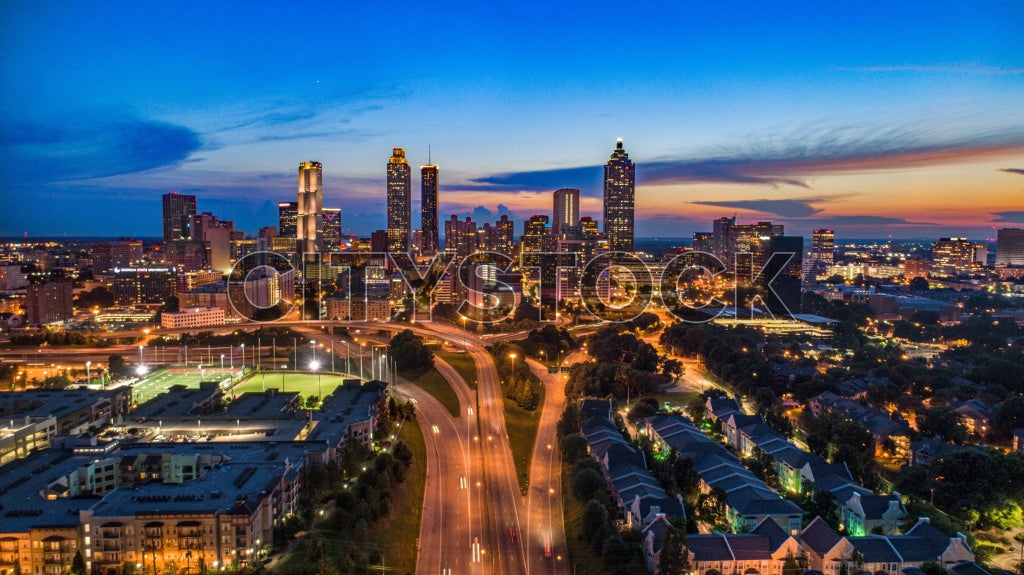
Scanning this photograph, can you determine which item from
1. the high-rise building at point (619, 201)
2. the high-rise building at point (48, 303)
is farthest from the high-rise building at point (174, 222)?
the high-rise building at point (619, 201)

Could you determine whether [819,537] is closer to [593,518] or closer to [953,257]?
[593,518]

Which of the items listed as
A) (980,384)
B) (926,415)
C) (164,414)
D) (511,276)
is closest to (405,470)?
(164,414)

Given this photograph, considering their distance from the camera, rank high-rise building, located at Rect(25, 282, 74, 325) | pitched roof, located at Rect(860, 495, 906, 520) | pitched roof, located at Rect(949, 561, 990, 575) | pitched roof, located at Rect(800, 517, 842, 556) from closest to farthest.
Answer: pitched roof, located at Rect(949, 561, 990, 575), pitched roof, located at Rect(800, 517, 842, 556), pitched roof, located at Rect(860, 495, 906, 520), high-rise building, located at Rect(25, 282, 74, 325)

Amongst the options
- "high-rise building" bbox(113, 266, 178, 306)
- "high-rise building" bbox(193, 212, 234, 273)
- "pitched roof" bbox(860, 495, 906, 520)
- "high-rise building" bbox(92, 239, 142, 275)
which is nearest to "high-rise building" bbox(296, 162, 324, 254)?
"high-rise building" bbox(193, 212, 234, 273)

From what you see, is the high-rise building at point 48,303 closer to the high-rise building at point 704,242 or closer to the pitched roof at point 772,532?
the pitched roof at point 772,532

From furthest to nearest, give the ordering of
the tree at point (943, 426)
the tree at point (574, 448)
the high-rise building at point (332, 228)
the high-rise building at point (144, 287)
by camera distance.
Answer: the high-rise building at point (332, 228) → the high-rise building at point (144, 287) → the tree at point (943, 426) → the tree at point (574, 448)

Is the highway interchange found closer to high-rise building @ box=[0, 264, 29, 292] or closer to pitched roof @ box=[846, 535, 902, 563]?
pitched roof @ box=[846, 535, 902, 563]

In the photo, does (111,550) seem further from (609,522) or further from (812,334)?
(812,334)

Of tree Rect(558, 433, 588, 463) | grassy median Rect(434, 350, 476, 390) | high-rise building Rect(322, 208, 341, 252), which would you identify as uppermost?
high-rise building Rect(322, 208, 341, 252)
